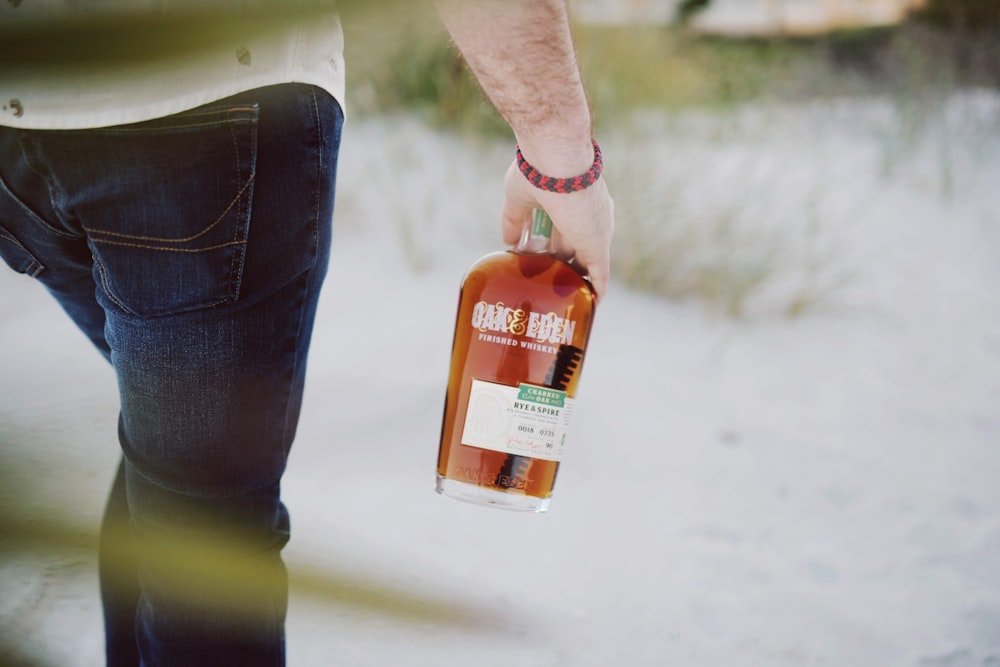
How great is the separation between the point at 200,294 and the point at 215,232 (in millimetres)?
61

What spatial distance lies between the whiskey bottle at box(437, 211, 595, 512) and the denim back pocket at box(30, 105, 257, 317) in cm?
35

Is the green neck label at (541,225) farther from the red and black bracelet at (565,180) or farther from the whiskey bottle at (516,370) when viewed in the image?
the red and black bracelet at (565,180)

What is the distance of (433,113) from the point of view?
3.24 m

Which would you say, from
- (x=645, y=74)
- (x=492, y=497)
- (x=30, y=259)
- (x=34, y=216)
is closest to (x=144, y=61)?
(x=34, y=216)

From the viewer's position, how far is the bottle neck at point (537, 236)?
979 millimetres

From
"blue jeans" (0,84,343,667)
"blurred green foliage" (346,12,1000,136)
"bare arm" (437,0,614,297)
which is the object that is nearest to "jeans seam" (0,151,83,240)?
"blue jeans" (0,84,343,667)

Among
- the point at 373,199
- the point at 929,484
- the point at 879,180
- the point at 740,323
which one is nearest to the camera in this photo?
the point at 929,484

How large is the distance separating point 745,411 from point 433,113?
1864 millimetres

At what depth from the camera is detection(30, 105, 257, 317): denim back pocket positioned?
2.12ft

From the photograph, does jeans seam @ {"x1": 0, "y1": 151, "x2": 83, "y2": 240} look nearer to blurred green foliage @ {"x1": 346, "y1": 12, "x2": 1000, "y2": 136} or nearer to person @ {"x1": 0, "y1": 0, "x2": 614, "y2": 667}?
person @ {"x1": 0, "y1": 0, "x2": 614, "y2": 667}

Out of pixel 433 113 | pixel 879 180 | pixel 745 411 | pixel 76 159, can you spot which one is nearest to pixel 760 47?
pixel 879 180

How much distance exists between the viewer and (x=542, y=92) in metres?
0.75

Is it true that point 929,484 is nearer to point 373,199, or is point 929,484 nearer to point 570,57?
point 570,57

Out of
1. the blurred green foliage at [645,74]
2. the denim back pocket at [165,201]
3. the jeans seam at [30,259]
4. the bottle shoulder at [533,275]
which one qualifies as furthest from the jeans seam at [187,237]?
the blurred green foliage at [645,74]
